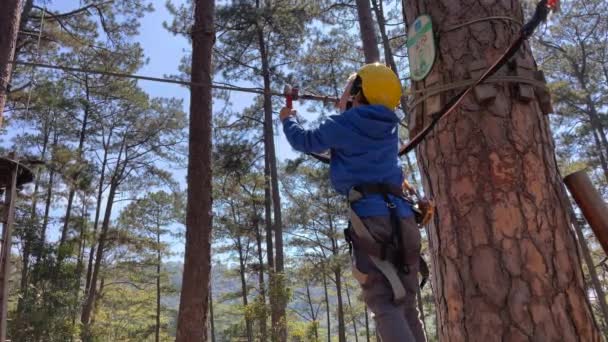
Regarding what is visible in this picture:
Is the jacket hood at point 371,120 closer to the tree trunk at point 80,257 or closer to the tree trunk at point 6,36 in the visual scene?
the tree trunk at point 6,36

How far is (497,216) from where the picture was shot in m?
1.22

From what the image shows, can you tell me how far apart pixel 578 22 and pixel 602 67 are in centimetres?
214

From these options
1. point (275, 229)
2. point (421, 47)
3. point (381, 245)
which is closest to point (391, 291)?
point (381, 245)

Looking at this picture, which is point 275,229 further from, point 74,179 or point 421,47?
point 421,47

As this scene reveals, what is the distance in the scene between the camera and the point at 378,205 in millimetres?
1601

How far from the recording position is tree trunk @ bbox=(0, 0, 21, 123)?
4.61 metres

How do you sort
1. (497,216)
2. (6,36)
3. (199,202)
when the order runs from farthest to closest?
(6,36) < (199,202) < (497,216)

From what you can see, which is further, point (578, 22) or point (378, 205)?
point (578, 22)

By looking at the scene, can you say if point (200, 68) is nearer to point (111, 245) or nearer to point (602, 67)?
point (111, 245)

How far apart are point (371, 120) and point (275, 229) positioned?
1209cm

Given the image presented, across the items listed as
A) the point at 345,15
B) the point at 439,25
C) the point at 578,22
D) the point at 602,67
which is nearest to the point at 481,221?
the point at 439,25

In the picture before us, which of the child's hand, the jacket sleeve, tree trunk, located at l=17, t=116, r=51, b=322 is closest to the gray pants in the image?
the jacket sleeve

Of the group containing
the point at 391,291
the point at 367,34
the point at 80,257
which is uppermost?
the point at 367,34

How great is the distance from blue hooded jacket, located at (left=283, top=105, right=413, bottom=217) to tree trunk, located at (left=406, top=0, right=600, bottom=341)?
282 millimetres
